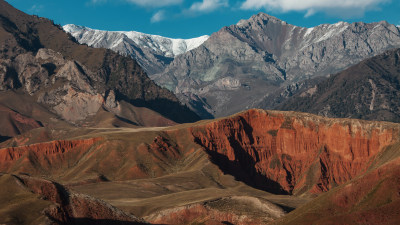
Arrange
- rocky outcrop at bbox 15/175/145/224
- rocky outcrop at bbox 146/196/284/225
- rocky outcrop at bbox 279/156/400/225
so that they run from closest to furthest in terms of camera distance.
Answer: rocky outcrop at bbox 279/156/400/225 < rocky outcrop at bbox 15/175/145/224 < rocky outcrop at bbox 146/196/284/225

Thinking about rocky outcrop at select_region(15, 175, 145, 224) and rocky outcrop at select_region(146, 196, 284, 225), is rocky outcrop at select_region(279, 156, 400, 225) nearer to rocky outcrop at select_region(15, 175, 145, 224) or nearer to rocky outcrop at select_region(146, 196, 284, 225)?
rocky outcrop at select_region(146, 196, 284, 225)

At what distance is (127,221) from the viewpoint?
101 meters

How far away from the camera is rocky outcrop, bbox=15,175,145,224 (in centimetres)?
8856

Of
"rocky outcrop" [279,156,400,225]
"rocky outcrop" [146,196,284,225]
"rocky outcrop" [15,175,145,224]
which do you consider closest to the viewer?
"rocky outcrop" [279,156,400,225]

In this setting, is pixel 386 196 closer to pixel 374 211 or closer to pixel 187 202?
pixel 374 211

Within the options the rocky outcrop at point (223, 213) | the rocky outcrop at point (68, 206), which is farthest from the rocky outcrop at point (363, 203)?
the rocky outcrop at point (68, 206)

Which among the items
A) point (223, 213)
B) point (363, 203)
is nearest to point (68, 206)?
point (363, 203)

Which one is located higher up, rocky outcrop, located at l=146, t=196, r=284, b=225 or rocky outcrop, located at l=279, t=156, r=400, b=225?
rocky outcrop, located at l=279, t=156, r=400, b=225

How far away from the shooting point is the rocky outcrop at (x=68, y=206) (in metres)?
88.6

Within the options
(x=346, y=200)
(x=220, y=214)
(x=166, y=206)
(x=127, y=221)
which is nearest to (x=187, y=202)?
A: (x=166, y=206)

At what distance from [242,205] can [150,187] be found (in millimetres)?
55071

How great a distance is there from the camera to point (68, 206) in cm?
9200

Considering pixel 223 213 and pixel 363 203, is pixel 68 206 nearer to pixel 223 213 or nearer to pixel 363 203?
pixel 363 203

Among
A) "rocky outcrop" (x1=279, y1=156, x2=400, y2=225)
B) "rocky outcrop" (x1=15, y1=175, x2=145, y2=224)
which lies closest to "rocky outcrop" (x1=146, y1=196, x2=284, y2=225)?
"rocky outcrop" (x1=279, y1=156, x2=400, y2=225)
